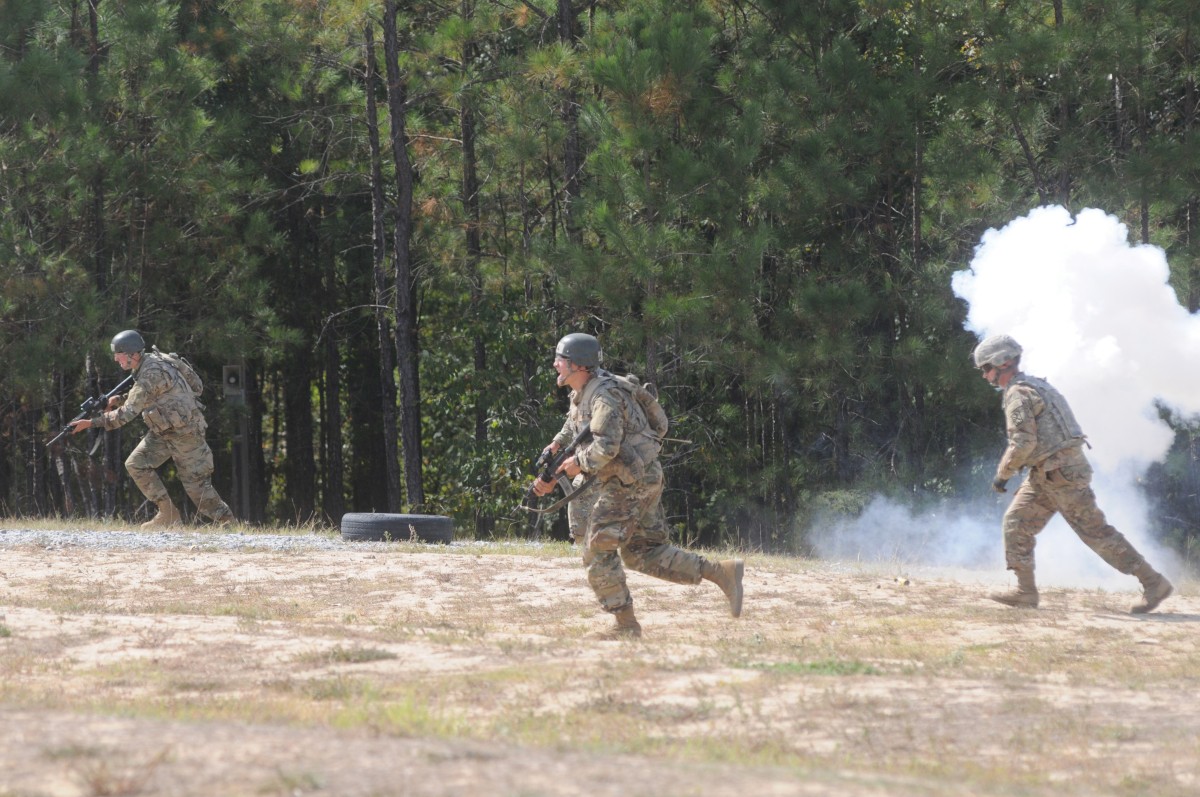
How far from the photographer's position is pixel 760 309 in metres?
21.1

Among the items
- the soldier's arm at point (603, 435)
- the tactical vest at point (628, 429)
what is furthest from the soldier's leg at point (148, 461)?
the soldier's arm at point (603, 435)

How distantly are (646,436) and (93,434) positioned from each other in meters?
17.9

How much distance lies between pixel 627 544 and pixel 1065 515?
3.30 meters

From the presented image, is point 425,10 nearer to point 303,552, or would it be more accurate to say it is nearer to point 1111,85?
point 1111,85

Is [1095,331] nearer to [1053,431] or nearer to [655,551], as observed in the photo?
[1053,431]

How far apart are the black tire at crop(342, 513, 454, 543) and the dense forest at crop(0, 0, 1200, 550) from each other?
5.12 m

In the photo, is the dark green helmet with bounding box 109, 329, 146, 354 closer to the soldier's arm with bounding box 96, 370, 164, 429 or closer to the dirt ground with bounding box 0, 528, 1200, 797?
the soldier's arm with bounding box 96, 370, 164, 429

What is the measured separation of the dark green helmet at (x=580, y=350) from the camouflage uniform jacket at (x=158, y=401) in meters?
7.36

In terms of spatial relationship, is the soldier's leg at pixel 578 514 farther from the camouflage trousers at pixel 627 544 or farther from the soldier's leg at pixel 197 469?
the soldier's leg at pixel 197 469

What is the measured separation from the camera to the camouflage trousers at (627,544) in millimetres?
9141

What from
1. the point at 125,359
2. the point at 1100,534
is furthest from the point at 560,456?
the point at 125,359

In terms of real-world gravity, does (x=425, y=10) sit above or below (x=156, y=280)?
above

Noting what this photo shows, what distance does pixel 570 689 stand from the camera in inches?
285

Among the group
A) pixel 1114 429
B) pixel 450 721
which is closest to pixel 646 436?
pixel 450 721
